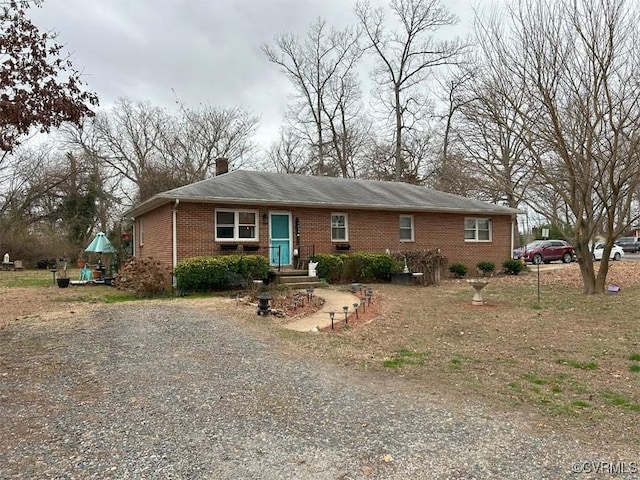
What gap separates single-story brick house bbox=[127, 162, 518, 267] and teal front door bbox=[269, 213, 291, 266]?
3cm

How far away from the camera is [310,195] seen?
16.9 m

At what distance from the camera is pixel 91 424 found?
3943 mm

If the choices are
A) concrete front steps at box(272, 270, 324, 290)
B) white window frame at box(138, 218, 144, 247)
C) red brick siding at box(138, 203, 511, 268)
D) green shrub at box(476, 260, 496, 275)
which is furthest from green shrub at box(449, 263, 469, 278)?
white window frame at box(138, 218, 144, 247)

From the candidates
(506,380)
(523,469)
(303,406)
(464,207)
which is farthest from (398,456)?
(464,207)

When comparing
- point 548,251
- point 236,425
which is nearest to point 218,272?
point 236,425

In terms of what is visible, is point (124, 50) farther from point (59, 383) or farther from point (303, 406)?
point (303, 406)

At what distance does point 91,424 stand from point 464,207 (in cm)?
1764

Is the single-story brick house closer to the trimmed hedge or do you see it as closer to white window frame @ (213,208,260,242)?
white window frame @ (213,208,260,242)

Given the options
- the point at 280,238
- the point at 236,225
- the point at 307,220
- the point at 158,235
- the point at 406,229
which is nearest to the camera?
the point at 236,225

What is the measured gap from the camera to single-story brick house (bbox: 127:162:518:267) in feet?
47.5

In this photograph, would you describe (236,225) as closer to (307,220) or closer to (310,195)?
(307,220)

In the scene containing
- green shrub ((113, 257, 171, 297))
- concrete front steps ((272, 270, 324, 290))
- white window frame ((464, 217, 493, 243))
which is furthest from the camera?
white window frame ((464, 217, 493, 243))

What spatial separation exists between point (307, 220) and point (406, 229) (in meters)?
4.36

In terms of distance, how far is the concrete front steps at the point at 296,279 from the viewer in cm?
1409
